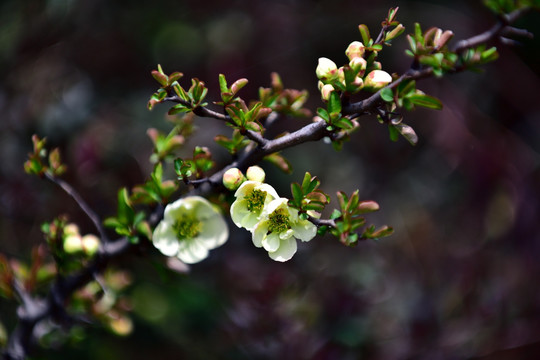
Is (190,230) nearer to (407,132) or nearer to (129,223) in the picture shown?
(129,223)

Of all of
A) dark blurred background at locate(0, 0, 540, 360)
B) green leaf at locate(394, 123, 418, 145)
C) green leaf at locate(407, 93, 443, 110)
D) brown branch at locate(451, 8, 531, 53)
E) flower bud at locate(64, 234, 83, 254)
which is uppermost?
brown branch at locate(451, 8, 531, 53)

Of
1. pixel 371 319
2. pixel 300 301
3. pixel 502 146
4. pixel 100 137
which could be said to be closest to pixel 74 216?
pixel 100 137

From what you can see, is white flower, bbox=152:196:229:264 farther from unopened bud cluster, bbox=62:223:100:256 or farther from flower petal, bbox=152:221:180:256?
unopened bud cluster, bbox=62:223:100:256

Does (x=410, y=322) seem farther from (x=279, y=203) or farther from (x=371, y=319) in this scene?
(x=279, y=203)

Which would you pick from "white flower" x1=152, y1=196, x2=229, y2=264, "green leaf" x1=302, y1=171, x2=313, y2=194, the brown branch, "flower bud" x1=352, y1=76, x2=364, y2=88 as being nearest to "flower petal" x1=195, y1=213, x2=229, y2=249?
"white flower" x1=152, y1=196, x2=229, y2=264

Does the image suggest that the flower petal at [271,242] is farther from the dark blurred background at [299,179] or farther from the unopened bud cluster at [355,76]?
the dark blurred background at [299,179]

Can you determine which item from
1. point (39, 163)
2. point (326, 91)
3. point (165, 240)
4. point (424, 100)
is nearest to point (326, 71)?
point (326, 91)
